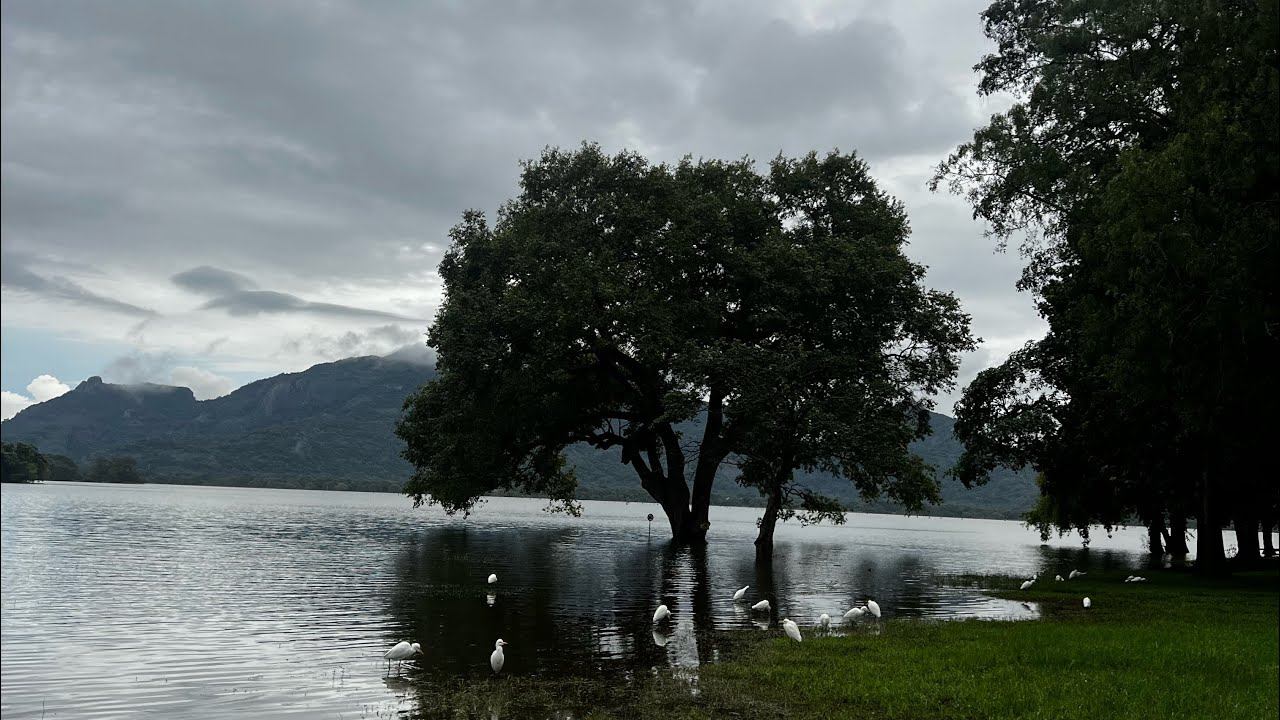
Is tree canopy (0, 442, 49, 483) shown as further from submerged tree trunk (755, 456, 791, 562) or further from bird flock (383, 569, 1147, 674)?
bird flock (383, 569, 1147, 674)

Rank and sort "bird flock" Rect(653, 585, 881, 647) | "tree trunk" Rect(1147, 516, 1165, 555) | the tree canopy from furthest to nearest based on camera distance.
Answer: the tree canopy
"tree trunk" Rect(1147, 516, 1165, 555)
"bird flock" Rect(653, 585, 881, 647)

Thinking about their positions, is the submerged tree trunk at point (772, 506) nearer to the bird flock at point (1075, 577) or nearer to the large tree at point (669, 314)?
the large tree at point (669, 314)

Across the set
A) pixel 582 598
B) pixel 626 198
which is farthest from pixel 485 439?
pixel 582 598

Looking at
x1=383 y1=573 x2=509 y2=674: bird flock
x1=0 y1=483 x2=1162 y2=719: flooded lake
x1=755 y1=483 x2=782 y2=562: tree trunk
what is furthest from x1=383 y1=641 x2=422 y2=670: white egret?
x1=755 y1=483 x2=782 y2=562: tree trunk

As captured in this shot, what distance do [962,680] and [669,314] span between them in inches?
1440

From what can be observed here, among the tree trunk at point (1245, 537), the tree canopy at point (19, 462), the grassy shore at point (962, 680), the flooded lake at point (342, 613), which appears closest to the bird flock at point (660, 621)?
the flooded lake at point (342, 613)

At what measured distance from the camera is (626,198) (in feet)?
183

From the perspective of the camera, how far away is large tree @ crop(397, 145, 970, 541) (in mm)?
50531

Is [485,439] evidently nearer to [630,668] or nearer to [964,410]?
[964,410]

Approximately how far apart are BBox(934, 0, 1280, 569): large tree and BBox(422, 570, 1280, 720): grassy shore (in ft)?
28.5

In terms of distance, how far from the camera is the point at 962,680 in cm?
1717

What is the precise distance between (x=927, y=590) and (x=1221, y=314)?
759 inches

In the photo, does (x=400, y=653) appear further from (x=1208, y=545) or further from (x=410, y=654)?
(x=1208, y=545)

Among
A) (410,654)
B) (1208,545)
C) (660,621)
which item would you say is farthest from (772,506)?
(410,654)
